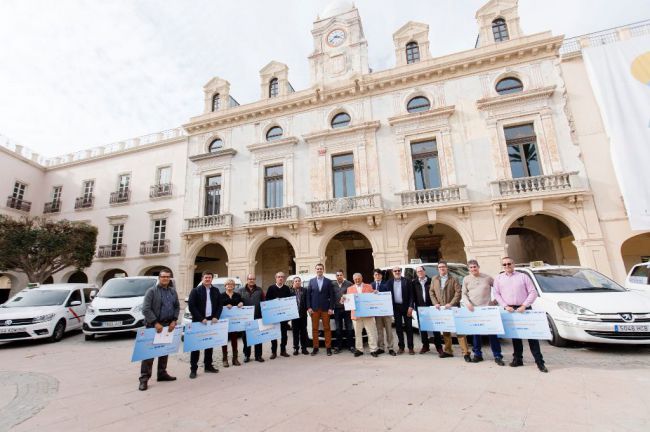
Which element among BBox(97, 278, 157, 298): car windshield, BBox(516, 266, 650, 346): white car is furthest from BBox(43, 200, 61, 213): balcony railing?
BBox(516, 266, 650, 346): white car

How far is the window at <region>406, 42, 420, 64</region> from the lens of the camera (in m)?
16.0

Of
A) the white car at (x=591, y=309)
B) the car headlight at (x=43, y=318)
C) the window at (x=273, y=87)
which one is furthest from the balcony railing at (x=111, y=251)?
the white car at (x=591, y=309)

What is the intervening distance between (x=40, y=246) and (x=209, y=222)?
8095mm

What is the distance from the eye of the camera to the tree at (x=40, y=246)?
15.0m

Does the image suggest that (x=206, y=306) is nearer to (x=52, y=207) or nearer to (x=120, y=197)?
(x=120, y=197)

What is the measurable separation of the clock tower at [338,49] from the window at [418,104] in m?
3.03

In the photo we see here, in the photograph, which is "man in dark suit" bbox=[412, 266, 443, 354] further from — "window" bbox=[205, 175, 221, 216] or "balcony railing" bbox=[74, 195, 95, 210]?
"balcony railing" bbox=[74, 195, 95, 210]

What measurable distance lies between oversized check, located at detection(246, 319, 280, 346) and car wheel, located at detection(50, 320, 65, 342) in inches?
279

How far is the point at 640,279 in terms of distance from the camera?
27.2 ft

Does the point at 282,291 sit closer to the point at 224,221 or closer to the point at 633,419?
the point at 633,419

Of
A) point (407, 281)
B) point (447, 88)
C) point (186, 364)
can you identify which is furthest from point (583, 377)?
point (447, 88)

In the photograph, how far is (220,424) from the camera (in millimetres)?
3338

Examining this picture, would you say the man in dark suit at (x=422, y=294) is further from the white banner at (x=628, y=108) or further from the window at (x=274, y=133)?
the window at (x=274, y=133)

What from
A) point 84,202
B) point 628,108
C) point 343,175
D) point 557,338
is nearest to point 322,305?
point 557,338
